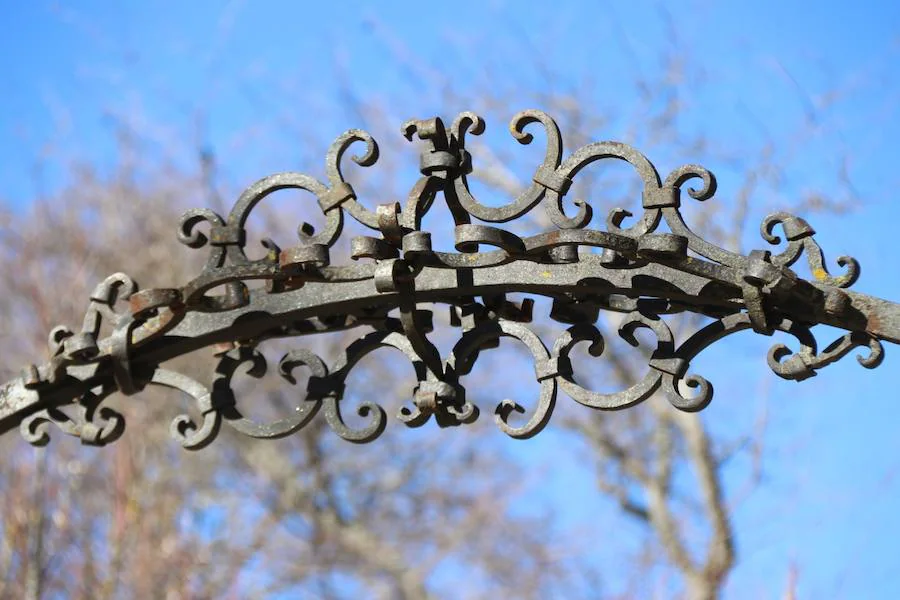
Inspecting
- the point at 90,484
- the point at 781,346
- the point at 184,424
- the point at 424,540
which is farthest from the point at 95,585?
the point at 424,540

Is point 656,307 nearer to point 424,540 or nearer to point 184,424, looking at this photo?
point 184,424

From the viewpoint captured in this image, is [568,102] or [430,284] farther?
[568,102]

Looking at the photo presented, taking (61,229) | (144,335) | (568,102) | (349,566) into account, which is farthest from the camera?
(349,566)

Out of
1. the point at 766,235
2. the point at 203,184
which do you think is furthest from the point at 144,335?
the point at 203,184

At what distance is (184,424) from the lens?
2523mm

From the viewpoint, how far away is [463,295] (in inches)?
91.8

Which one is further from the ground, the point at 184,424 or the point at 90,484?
the point at 90,484

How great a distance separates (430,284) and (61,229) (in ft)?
30.3

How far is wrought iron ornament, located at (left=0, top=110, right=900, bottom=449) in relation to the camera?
6.85ft

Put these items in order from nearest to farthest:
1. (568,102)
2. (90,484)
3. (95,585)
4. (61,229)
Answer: (95,585)
(90,484)
(568,102)
(61,229)

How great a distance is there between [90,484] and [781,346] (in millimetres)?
6974

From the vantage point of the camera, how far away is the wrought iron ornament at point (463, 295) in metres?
2.09

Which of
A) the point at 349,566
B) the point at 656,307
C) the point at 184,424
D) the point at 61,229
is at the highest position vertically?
the point at 61,229

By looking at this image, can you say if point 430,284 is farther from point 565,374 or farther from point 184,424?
point 184,424
